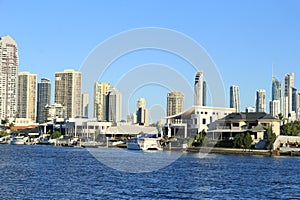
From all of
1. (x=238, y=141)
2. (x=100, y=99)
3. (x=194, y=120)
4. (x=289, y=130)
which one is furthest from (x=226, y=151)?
(x=100, y=99)

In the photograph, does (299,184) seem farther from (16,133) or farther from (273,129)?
(16,133)

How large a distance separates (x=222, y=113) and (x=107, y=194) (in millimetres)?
65996

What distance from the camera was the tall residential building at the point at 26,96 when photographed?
18925 cm

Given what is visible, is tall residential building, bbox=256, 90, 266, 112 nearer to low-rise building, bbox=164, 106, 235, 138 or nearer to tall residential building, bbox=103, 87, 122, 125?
tall residential building, bbox=103, 87, 122, 125

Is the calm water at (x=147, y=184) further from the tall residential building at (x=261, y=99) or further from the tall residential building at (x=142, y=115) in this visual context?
the tall residential building at (x=261, y=99)

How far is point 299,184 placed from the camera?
32031 millimetres

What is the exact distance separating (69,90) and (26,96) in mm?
18586

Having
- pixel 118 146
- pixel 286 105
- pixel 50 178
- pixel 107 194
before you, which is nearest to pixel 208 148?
pixel 118 146

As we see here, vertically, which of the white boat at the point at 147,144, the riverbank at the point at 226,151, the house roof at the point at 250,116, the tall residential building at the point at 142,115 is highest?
the tall residential building at the point at 142,115

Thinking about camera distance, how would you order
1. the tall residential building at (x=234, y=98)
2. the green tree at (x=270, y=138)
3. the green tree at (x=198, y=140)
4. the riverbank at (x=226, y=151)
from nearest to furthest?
the riverbank at (x=226, y=151) → the green tree at (x=270, y=138) → the green tree at (x=198, y=140) → the tall residential building at (x=234, y=98)

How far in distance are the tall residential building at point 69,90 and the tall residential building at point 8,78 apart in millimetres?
13460

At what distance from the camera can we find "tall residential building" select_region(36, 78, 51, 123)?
192m

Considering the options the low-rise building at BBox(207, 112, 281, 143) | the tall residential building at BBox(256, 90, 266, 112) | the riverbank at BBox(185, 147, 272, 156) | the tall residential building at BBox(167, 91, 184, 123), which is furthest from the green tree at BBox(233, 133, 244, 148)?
the tall residential building at BBox(256, 90, 266, 112)

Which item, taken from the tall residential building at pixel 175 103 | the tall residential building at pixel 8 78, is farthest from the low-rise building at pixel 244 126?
the tall residential building at pixel 8 78
